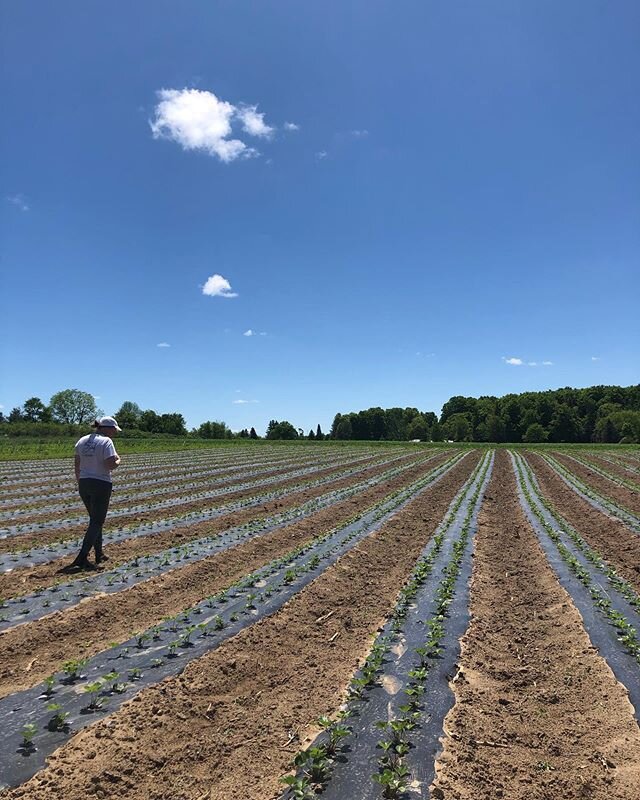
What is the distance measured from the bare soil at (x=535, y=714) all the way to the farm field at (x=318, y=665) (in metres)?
0.02

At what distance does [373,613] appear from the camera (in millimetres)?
6059

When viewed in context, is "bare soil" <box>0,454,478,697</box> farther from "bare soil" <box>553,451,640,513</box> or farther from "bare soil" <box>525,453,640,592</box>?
"bare soil" <box>553,451,640,513</box>

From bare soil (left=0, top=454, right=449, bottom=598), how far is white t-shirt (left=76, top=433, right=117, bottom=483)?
1385 mm

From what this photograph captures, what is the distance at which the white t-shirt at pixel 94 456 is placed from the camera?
727cm

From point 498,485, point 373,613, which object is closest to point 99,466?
point 373,613

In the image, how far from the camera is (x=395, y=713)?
376 cm

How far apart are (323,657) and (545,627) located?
8.73 feet

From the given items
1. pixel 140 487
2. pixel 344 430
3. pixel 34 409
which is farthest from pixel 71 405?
pixel 140 487

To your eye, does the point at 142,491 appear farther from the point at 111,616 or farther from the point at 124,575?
the point at 111,616

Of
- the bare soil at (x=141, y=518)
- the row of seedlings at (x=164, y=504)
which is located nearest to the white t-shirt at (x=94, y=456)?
the bare soil at (x=141, y=518)

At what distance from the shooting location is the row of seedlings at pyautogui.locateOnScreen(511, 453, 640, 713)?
15.5 ft

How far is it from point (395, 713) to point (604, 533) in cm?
902

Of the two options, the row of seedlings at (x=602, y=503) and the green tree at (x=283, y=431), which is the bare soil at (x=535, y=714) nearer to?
the row of seedlings at (x=602, y=503)

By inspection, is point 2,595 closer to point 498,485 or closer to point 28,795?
point 28,795
